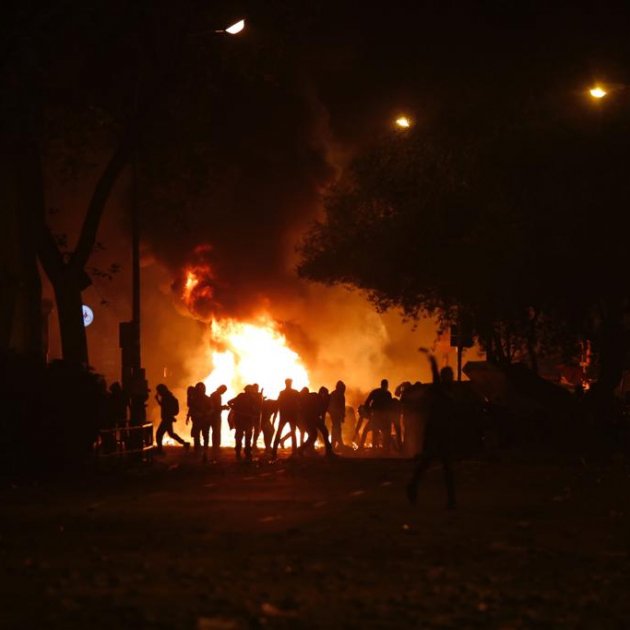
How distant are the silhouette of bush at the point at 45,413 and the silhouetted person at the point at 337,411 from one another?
1051cm

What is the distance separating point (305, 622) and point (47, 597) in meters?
1.95

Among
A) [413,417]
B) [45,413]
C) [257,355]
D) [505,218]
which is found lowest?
[45,413]

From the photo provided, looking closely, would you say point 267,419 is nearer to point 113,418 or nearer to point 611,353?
point 113,418

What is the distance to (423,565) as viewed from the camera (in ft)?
34.9

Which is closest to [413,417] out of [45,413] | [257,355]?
[45,413]

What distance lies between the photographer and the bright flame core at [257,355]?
4781 cm

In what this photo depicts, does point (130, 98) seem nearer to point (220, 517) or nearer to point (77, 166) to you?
point (77, 166)

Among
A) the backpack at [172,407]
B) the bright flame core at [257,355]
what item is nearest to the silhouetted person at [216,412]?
the backpack at [172,407]

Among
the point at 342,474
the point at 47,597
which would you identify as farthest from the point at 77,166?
the point at 47,597

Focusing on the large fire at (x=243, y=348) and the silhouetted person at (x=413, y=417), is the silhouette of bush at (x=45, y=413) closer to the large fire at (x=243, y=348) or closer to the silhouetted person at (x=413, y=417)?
the silhouetted person at (x=413, y=417)

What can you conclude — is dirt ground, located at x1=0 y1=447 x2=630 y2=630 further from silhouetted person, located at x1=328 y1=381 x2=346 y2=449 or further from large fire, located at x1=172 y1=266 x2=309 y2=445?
large fire, located at x1=172 y1=266 x2=309 y2=445

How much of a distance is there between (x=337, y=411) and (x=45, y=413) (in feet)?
39.1

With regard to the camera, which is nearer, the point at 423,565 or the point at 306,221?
the point at 423,565

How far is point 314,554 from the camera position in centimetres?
1134
